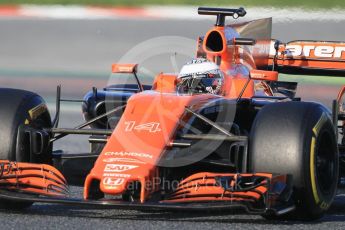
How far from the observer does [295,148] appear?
6.95m

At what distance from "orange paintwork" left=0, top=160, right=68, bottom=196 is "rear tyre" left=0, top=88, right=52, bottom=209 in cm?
30

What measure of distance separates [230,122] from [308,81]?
24.0 ft

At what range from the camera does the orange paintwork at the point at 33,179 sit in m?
7.16

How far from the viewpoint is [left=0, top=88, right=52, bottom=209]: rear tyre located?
7.59 metres

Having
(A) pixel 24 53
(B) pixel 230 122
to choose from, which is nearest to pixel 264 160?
(B) pixel 230 122

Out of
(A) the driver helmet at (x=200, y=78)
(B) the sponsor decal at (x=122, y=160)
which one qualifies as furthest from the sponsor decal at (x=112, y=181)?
(A) the driver helmet at (x=200, y=78)

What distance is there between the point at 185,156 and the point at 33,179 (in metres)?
1.15

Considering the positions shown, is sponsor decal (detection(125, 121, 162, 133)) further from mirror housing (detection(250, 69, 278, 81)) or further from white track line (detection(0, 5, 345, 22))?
white track line (detection(0, 5, 345, 22))

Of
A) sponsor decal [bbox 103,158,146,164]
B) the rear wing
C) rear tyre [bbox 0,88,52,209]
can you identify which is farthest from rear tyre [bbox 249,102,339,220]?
the rear wing

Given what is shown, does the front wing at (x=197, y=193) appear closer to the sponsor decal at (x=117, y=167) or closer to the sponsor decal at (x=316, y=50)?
the sponsor decal at (x=117, y=167)

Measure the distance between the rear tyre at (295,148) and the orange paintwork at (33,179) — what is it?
1.44 meters

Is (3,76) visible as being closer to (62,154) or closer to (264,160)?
(62,154)

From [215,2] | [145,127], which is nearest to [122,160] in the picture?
[145,127]

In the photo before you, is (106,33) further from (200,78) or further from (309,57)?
(200,78)
